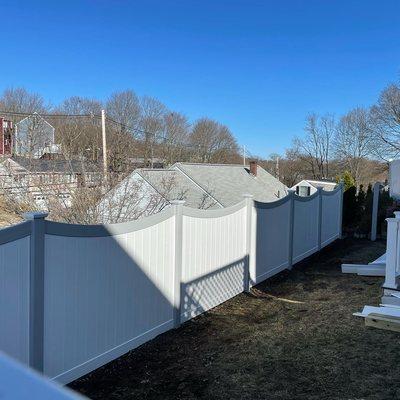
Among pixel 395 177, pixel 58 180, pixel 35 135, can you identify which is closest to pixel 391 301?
pixel 395 177

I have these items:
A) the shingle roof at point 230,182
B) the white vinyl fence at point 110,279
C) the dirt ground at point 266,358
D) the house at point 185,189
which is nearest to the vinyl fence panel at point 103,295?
the white vinyl fence at point 110,279

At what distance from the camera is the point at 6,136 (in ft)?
108

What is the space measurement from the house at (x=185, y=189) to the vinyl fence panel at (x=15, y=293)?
17.6 feet

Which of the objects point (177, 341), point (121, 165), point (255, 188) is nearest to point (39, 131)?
point (255, 188)

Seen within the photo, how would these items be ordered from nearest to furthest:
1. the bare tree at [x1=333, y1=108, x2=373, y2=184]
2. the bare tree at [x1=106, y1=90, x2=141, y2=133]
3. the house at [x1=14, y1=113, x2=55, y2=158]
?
the house at [x1=14, y1=113, x2=55, y2=158]
the bare tree at [x1=106, y1=90, x2=141, y2=133]
the bare tree at [x1=333, y1=108, x2=373, y2=184]

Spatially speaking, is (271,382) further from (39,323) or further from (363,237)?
(363,237)

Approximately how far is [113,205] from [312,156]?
48.2 meters

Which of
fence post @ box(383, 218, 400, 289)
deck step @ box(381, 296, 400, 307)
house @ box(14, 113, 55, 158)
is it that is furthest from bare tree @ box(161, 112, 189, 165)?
deck step @ box(381, 296, 400, 307)

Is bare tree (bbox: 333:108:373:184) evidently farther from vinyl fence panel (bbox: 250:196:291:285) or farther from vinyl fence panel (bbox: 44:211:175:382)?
vinyl fence panel (bbox: 44:211:175:382)

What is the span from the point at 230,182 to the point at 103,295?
63.4 ft

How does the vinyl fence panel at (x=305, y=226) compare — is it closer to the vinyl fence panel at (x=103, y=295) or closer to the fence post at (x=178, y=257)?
the fence post at (x=178, y=257)

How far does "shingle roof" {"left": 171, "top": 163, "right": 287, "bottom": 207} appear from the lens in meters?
21.2

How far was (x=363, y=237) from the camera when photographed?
15.9m

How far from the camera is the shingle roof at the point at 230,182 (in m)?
21.2
